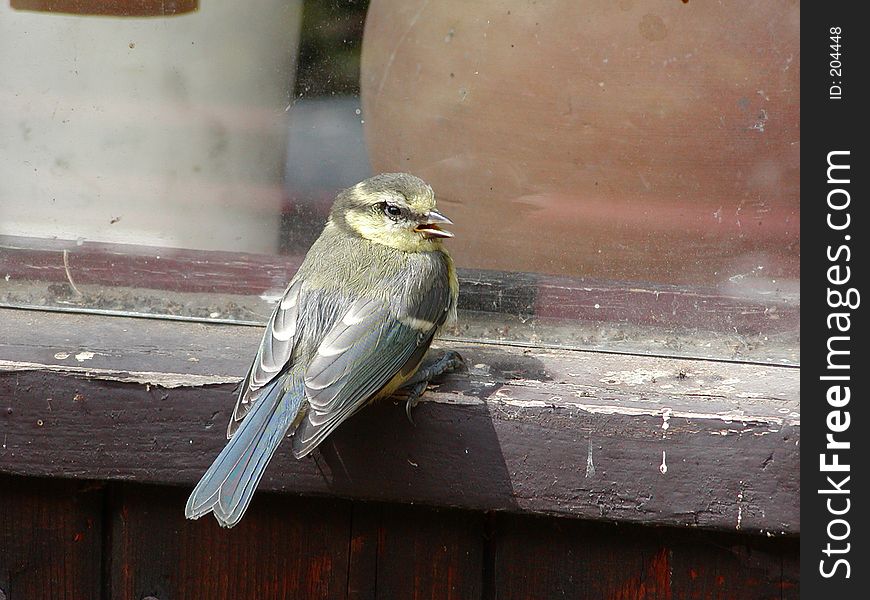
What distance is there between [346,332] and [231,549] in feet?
1.44

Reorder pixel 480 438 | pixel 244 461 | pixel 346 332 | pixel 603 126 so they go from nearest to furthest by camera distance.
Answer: pixel 244 461 < pixel 480 438 < pixel 346 332 < pixel 603 126

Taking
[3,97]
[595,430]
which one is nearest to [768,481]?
[595,430]

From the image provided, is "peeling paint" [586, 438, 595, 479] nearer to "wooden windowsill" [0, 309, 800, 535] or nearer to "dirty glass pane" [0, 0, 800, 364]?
"wooden windowsill" [0, 309, 800, 535]

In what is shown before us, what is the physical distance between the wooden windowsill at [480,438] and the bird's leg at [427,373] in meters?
0.02

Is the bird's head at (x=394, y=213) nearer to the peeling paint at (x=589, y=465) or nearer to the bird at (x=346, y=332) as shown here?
the bird at (x=346, y=332)

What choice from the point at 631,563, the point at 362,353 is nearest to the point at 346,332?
the point at 362,353

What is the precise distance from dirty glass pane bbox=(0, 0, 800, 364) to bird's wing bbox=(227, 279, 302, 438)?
31 cm

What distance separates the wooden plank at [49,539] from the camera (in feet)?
6.75

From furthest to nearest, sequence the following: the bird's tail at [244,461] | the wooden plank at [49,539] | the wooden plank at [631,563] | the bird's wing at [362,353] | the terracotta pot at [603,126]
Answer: the terracotta pot at [603,126], the wooden plank at [49,539], the wooden plank at [631,563], the bird's wing at [362,353], the bird's tail at [244,461]

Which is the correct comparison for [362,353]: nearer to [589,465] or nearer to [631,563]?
[589,465]

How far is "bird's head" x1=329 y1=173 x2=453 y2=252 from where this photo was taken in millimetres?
2258

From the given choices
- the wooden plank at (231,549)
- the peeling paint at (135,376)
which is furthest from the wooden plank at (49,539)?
the peeling paint at (135,376)

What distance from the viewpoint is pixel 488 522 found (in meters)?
2.02

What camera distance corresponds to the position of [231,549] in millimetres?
2064
